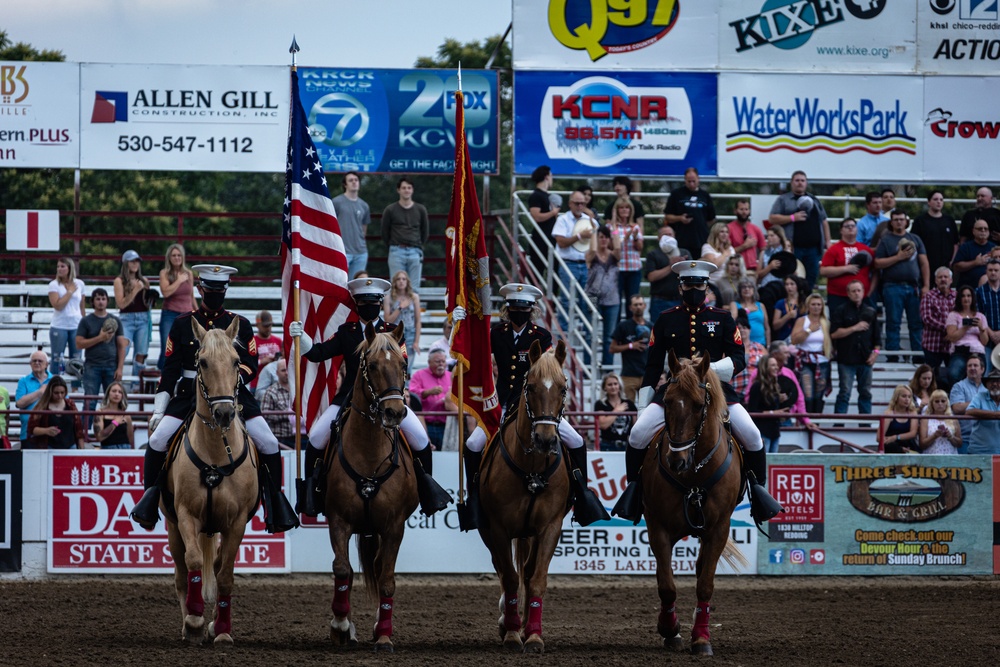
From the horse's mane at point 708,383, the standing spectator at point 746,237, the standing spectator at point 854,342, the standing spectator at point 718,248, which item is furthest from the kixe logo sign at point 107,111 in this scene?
the horse's mane at point 708,383

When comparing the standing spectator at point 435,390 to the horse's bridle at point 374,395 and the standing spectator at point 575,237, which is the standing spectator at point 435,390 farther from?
the horse's bridle at point 374,395

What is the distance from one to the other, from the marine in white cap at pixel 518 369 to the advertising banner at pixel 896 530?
5.82 meters

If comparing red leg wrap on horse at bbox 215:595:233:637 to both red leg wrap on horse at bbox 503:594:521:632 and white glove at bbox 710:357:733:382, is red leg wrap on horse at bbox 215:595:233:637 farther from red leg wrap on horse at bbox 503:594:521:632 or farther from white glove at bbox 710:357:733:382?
white glove at bbox 710:357:733:382

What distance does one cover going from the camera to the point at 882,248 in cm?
2041

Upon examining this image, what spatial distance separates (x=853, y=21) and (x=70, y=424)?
1464cm

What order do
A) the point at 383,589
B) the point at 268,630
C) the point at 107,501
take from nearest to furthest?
1. the point at 383,589
2. the point at 268,630
3. the point at 107,501

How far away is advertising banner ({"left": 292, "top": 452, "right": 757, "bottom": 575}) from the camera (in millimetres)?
16266

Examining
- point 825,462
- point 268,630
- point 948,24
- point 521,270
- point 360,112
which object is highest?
A: point 948,24

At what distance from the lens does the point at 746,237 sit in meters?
20.7

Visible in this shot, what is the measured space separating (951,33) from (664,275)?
312 inches

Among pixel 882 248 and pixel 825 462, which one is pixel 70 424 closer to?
pixel 825 462

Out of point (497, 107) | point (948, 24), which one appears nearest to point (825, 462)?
point (497, 107)

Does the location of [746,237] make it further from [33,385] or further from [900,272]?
[33,385]

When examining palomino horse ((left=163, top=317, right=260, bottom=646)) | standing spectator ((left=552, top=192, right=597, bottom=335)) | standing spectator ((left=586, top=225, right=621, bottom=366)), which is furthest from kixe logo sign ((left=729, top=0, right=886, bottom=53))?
palomino horse ((left=163, top=317, right=260, bottom=646))
